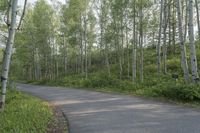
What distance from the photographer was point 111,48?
4344 cm

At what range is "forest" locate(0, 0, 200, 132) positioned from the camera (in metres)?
12.4

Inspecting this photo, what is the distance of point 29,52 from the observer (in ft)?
142

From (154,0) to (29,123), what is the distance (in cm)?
2014

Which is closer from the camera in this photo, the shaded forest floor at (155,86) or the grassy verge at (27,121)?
the grassy verge at (27,121)

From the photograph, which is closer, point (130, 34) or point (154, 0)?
point (154, 0)

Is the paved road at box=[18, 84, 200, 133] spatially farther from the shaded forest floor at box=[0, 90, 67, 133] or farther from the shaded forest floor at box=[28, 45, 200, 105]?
the shaded forest floor at box=[28, 45, 200, 105]

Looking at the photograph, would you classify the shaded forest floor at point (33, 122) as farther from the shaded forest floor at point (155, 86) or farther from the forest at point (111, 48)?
the shaded forest floor at point (155, 86)

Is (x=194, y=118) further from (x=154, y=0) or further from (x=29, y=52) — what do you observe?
(x=29, y=52)

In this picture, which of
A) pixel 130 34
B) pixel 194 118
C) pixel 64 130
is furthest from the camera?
pixel 130 34

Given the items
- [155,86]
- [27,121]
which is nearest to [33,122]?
[27,121]

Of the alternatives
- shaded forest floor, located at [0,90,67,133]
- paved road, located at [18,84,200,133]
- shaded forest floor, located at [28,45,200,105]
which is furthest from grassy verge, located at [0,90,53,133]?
shaded forest floor, located at [28,45,200,105]

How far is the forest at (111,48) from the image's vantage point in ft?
40.7

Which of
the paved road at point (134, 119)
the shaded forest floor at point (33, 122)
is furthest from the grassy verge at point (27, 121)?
the paved road at point (134, 119)

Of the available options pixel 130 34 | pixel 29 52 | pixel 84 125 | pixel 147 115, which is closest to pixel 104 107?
pixel 147 115
